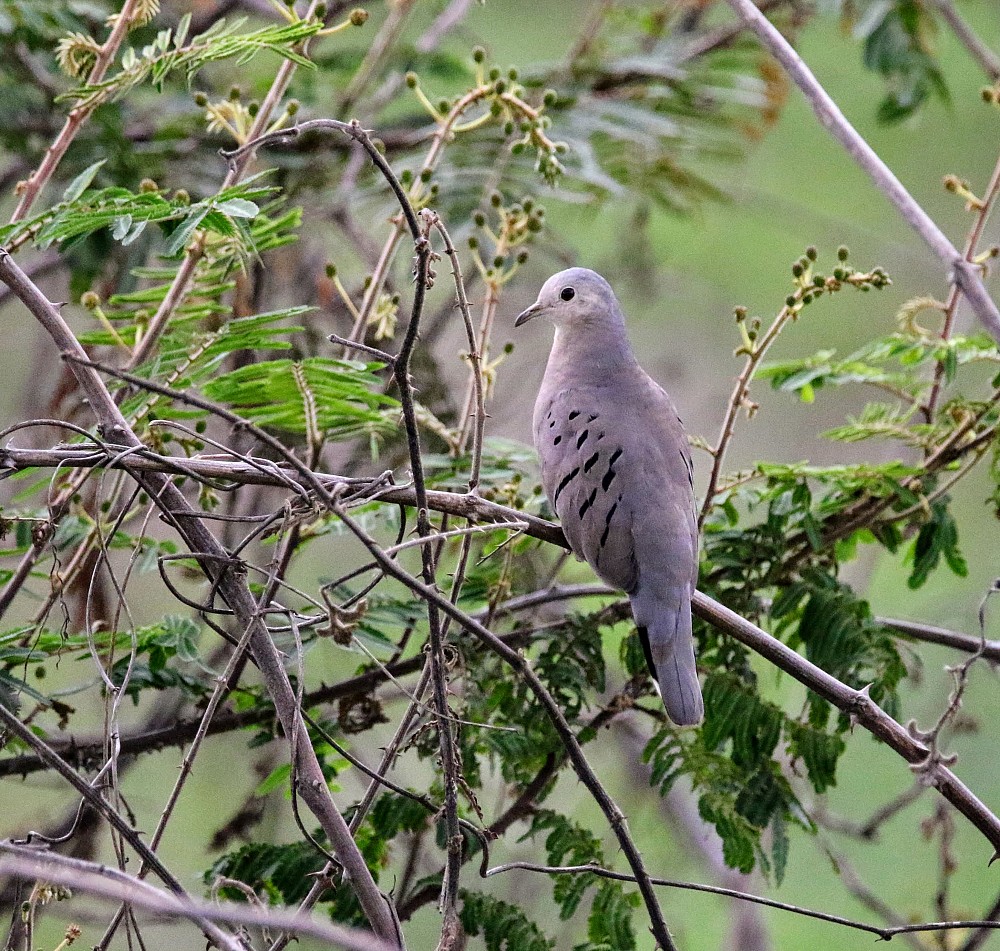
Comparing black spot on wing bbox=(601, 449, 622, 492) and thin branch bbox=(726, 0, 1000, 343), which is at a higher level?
thin branch bbox=(726, 0, 1000, 343)

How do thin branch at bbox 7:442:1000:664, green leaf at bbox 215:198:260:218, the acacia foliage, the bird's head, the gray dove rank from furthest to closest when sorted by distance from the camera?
the bird's head, the gray dove, the acacia foliage, green leaf at bbox 215:198:260:218, thin branch at bbox 7:442:1000:664

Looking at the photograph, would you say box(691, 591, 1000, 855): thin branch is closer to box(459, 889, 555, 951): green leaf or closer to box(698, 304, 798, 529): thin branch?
box(698, 304, 798, 529): thin branch

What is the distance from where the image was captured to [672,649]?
237 centimetres

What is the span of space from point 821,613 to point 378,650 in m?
0.92

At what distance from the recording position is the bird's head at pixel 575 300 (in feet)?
9.89

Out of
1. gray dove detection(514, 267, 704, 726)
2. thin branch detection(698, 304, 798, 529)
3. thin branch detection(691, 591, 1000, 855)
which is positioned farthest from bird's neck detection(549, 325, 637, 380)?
thin branch detection(691, 591, 1000, 855)

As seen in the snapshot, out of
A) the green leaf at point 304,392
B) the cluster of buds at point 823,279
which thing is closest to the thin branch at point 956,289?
the cluster of buds at point 823,279

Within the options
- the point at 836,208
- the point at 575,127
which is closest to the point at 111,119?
the point at 575,127

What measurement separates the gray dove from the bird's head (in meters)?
0.13

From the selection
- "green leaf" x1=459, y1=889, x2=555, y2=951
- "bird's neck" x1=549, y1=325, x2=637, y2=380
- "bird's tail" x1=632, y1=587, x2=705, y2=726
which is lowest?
"green leaf" x1=459, y1=889, x2=555, y2=951

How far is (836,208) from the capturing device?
7625 mm

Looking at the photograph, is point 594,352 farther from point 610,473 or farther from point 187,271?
point 187,271

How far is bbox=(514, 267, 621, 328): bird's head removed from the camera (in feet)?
9.89

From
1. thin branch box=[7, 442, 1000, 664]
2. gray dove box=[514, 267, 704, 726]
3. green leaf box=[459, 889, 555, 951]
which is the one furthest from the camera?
gray dove box=[514, 267, 704, 726]
